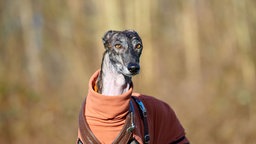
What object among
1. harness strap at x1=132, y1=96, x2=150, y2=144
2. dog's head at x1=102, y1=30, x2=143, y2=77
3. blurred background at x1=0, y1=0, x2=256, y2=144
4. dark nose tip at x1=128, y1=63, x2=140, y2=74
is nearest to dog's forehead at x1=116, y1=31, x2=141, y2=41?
dog's head at x1=102, y1=30, x2=143, y2=77

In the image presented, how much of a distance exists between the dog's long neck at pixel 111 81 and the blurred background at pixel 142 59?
637cm

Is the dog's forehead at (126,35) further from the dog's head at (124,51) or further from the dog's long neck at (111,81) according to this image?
the dog's long neck at (111,81)

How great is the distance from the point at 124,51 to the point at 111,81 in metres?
0.24

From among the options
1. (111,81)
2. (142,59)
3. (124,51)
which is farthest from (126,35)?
(142,59)

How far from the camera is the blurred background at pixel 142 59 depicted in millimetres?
12328

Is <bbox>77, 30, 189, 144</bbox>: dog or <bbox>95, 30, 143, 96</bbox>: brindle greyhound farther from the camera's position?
<bbox>95, 30, 143, 96</bbox>: brindle greyhound

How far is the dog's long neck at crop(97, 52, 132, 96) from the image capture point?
17.4 ft

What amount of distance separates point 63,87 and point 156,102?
815cm

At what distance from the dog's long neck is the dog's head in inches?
2.0

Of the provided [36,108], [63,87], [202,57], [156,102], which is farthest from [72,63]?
[156,102]

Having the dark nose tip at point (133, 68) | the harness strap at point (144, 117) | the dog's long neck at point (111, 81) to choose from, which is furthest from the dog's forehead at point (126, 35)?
the harness strap at point (144, 117)

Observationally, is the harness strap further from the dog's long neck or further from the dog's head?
the dog's head

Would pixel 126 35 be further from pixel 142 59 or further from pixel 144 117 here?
pixel 142 59

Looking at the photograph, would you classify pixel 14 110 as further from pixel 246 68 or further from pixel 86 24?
pixel 246 68
